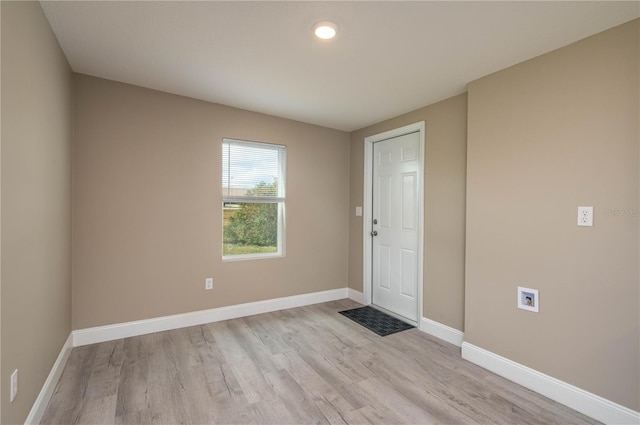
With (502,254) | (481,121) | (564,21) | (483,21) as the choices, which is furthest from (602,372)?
(483,21)

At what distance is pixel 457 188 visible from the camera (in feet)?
9.62

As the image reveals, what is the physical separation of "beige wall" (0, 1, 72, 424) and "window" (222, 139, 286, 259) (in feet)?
4.76

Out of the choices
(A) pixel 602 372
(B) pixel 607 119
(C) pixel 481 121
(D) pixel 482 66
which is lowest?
(A) pixel 602 372

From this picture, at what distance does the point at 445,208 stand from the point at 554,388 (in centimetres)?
161

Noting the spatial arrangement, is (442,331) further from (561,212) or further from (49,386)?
(49,386)

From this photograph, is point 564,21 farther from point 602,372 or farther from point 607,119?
point 602,372

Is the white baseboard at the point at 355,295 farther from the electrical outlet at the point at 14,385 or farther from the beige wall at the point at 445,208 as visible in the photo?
the electrical outlet at the point at 14,385

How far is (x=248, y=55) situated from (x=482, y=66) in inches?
70.6

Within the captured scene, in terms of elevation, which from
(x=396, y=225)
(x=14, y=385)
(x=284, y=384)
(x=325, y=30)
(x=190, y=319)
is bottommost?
(x=284, y=384)

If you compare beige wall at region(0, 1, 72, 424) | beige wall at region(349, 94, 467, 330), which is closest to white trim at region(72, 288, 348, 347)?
beige wall at region(0, 1, 72, 424)

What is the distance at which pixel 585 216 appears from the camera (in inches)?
77.2

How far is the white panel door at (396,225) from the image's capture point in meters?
3.44

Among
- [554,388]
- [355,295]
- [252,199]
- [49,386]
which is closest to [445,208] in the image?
[554,388]

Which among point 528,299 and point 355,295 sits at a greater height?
point 528,299
